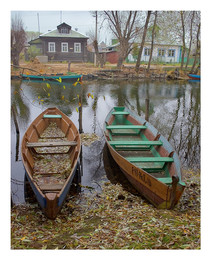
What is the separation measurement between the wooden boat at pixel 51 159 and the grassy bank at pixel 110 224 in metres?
0.53

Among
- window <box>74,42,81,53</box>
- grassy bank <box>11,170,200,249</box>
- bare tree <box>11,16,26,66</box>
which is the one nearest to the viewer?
grassy bank <box>11,170,200,249</box>

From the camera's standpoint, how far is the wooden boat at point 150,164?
5.92 meters

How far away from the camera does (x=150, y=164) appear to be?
25.7 feet

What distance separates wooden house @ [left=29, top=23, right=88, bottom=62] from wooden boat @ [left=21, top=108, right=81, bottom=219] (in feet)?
89.4

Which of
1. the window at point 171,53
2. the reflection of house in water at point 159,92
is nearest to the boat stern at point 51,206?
the reflection of house in water at point 159,92

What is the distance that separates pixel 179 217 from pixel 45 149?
19.6 feet

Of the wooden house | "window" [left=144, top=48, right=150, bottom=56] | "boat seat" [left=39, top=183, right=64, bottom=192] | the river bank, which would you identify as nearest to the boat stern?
"boat seat" [left=39, top=183, right=64, bottom=192]

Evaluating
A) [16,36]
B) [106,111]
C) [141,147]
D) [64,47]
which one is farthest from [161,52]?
[141,147]

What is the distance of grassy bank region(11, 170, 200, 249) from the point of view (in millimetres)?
4312

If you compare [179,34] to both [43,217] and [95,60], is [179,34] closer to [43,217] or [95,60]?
[95,60]

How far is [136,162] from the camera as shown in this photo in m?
7.81

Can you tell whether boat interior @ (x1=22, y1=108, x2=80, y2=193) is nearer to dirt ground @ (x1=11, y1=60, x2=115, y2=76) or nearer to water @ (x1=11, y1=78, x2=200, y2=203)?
water @ (x1=11, y1=78, x2=200, y2=203)

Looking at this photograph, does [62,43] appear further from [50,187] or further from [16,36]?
[50,187]

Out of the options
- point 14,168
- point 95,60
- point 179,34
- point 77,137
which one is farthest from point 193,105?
point 95,60
